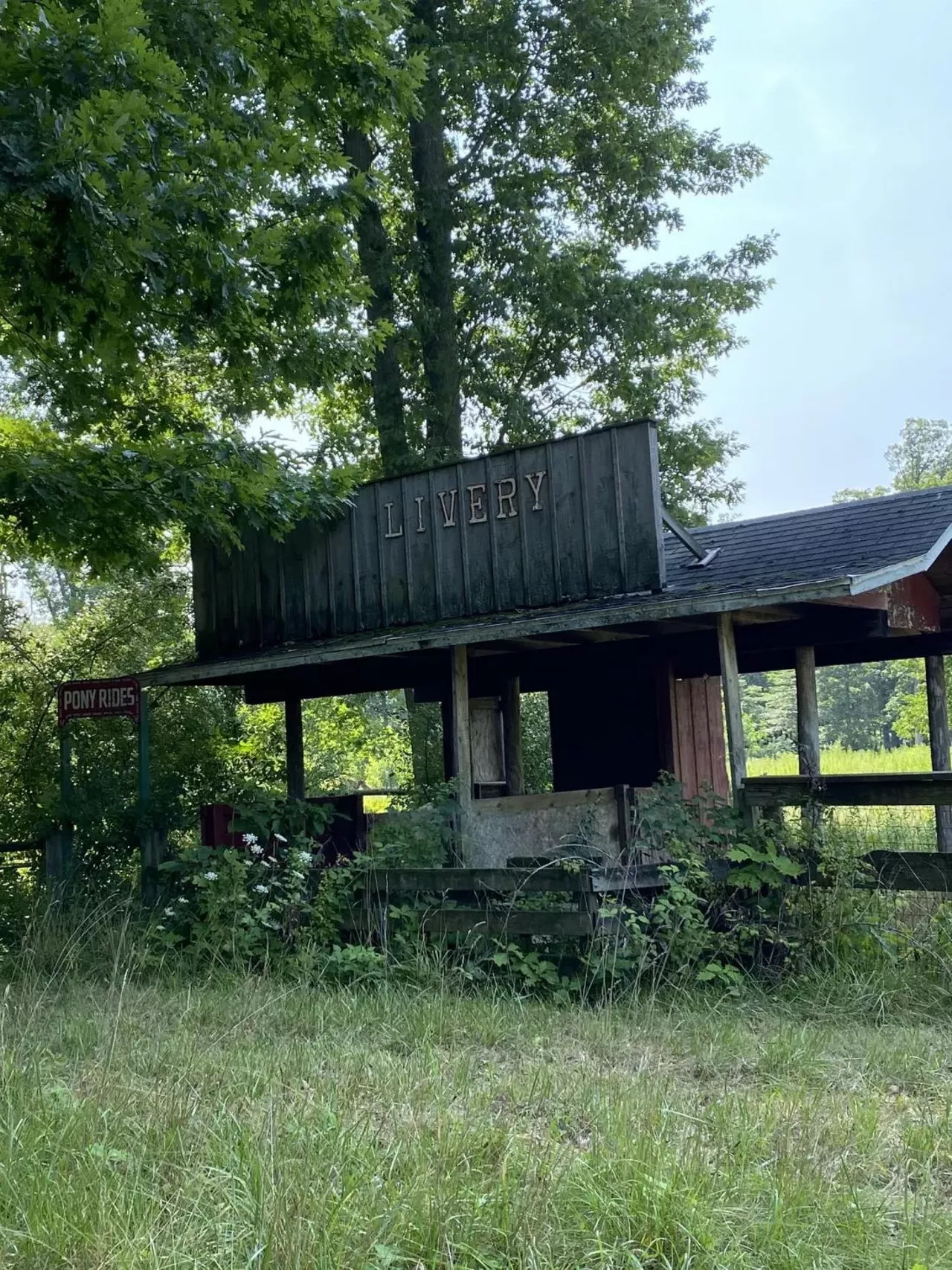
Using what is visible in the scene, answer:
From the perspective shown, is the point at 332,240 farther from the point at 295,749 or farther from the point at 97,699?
the point at 295,749

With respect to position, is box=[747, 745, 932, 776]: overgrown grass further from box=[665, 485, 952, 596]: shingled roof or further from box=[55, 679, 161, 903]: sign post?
box=[55, 679, 161, 903]: sign post

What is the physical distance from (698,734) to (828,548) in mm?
4312

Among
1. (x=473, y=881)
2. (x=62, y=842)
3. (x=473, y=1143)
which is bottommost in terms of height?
Result: (x=473, y=1143)

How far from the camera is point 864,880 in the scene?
8344 mm

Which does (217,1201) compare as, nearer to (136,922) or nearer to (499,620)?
(136,922)

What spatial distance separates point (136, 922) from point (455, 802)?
274 centimetres

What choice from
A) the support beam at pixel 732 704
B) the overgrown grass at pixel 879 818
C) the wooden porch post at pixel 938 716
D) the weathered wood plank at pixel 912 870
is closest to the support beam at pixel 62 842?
the support beam at pixel 732 704

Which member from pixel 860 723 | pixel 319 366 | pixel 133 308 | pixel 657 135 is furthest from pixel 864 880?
pixel 860 723

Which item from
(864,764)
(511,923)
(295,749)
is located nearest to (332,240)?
(295,749)

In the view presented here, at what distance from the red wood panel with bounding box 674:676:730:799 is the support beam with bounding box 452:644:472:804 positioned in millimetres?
3512

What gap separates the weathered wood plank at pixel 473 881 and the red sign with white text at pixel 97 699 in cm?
409

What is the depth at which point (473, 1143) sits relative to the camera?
452 centimetres

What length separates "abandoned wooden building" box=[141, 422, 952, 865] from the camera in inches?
390

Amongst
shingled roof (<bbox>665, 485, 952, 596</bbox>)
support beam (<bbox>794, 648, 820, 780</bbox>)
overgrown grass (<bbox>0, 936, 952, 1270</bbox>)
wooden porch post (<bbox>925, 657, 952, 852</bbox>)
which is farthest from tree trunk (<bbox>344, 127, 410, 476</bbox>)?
overgrown grass (<bbox>0, 936, 952, 1270</bbox>)
